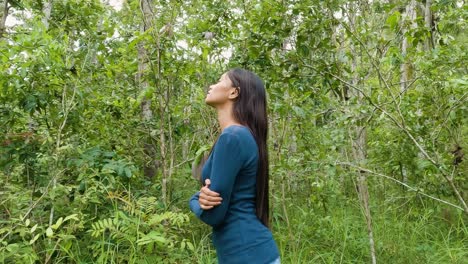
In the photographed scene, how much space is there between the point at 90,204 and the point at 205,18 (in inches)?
79.2

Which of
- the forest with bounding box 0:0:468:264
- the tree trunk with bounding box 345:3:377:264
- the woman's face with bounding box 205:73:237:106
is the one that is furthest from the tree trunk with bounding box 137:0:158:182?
the woman's face with bounding box 205:73:237:106

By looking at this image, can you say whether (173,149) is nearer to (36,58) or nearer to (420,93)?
(36,58)

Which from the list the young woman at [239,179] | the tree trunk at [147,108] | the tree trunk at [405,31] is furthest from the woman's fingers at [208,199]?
the tree trunk at [147,108]

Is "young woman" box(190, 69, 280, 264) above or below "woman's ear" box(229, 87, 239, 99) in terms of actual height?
below

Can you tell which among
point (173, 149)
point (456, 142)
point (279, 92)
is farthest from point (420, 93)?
point (173, 149)

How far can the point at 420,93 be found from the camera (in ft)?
11.9

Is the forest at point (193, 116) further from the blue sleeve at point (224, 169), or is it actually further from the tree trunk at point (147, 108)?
the blue sleeve at point (224, 169)

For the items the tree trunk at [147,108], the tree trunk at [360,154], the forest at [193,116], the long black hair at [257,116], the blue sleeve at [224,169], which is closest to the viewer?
the blue sleeve at [224,169]

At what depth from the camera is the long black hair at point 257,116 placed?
68.4 inches

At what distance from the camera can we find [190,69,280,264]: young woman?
5.19ft

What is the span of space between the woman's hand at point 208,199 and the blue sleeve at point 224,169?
0.05 ft

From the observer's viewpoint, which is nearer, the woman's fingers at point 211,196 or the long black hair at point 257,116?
the woman's fingers at point 211,196

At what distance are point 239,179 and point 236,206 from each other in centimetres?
11

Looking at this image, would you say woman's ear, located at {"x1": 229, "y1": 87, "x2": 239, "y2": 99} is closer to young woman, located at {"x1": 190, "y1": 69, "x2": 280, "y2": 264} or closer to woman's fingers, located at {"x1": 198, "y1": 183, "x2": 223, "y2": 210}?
young woman, located at {"x1": 190, "y1": 69, "x2": 280, "y2": 264}
